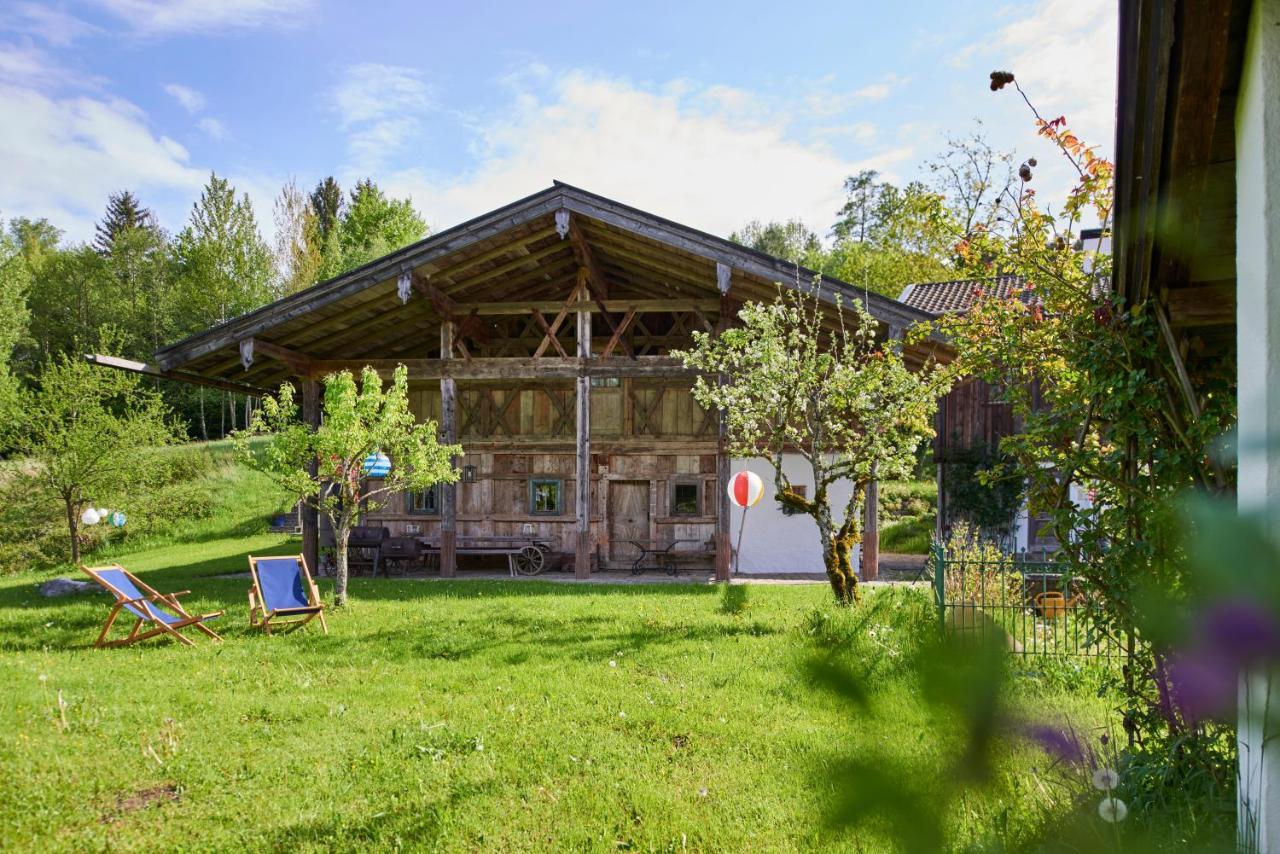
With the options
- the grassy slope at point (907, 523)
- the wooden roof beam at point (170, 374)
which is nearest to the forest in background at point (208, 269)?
the grassy slope at point (907, 523)

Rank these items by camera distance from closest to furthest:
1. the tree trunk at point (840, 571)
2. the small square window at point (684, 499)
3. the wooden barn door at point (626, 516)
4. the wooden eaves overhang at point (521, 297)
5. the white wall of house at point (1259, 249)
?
the white wall of house at point (1259, 249) < the tree trunk at point (840, 571) < the wooden eaves overhang at point (521, 297) < the small square window at point (684, 499) < the wooden barn door at point (626, 516)

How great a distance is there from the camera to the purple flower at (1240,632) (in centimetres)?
57

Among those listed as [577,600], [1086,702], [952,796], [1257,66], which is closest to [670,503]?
[577,600]

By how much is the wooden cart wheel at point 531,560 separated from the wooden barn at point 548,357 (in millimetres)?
570

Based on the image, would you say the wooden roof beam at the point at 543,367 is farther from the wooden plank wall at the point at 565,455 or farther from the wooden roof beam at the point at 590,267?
the wooden plank wall at the point at 565,455

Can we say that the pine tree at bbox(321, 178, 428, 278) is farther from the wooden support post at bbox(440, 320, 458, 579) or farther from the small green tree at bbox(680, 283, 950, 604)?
the small green tree at bbox(680, 283, 950, 604)

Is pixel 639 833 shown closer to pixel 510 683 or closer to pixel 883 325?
pixel 510 683

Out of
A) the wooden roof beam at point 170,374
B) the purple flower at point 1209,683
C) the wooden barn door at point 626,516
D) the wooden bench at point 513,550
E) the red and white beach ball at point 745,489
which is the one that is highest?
the wooden roof beam at point 170,374

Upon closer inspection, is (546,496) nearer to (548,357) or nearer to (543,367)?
(548,357)

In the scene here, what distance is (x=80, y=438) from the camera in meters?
18.9

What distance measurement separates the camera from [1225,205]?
11.6 feet

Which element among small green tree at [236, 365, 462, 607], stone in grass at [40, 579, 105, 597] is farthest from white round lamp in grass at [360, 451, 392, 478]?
stone in grass at [40, 579, 105, 597]

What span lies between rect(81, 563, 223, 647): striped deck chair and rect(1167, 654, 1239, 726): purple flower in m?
9.63

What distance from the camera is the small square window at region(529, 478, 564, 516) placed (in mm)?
16891
